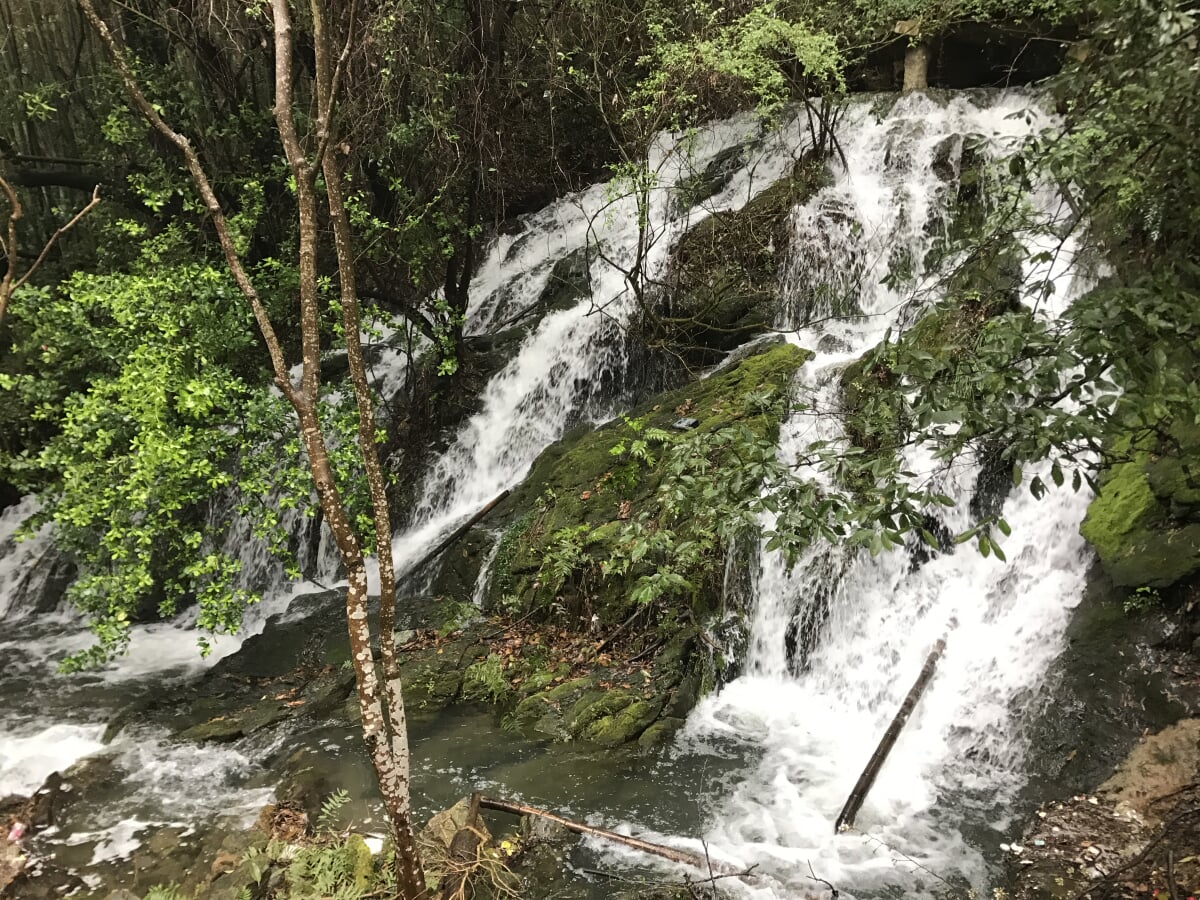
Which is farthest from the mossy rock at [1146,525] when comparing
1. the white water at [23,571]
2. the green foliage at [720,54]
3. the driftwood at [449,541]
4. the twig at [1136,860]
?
the white water at [23,571]

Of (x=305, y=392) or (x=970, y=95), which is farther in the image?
(x=970, y=95)

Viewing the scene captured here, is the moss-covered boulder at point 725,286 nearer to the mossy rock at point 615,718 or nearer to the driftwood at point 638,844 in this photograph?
the mossy rock at point 615,718

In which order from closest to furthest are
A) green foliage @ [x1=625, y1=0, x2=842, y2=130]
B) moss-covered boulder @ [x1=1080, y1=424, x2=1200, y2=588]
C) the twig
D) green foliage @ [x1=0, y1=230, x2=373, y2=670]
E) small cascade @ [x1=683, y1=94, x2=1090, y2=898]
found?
the twig
small cascade @ [x1=683, y1=94, x2=1090, y2=898]
moss-covered boulder @ [x1=1080, y1=424, x2=1200, y2=588]
green foliage @ [x1=0, y1=230, x2=373, y2=670]
green foliage @ [x1=625, y1=0, x2=842, y2=130]

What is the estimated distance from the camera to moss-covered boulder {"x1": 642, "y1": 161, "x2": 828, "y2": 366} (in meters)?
9.81

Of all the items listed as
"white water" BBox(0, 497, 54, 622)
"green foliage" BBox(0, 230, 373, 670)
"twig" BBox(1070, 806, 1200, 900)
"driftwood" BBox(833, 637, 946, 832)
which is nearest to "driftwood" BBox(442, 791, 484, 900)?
"driftwood" BBox(833, 637, 946, 832)

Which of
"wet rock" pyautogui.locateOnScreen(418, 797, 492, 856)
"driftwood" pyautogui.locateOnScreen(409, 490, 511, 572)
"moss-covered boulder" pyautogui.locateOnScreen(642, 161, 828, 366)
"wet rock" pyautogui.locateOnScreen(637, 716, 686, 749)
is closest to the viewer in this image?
"wet rock" pyautogui.locateOnScreen(418, 797, 492, 856)

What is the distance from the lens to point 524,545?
820cm

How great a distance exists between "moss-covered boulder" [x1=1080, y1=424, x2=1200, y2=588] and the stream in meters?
0.32

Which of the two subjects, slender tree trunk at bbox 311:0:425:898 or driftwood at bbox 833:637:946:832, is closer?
slender tree trunk at bbox 311:0:425:898

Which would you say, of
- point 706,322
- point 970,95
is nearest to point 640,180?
point 706,322

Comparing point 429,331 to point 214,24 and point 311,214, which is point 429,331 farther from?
point 311,214

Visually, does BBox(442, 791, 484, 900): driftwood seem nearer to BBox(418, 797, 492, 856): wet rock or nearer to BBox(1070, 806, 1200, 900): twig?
BBox(418, 797, 492, 856): wet rock

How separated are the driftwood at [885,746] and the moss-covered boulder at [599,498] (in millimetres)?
1963

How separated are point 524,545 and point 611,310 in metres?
4.17
